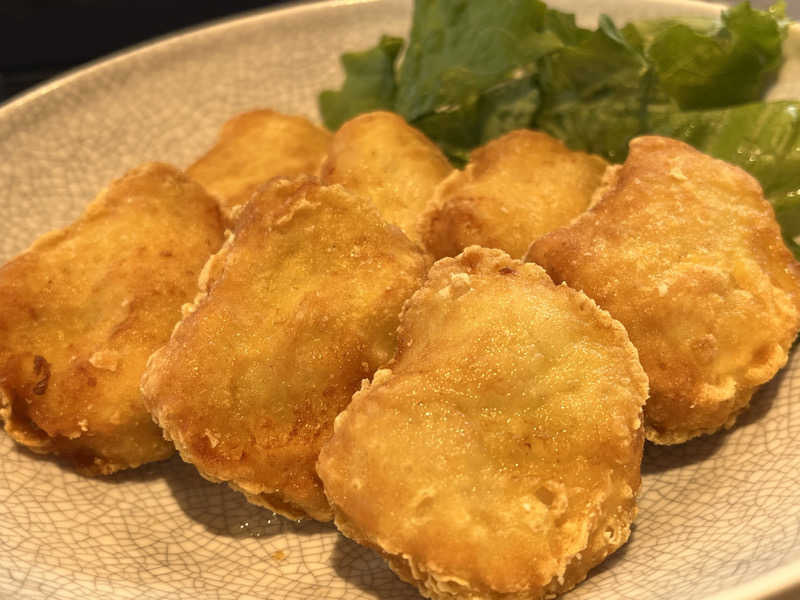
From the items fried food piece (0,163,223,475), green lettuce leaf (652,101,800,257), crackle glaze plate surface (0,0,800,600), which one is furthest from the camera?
green lettuce leaf (652,101,800,257)

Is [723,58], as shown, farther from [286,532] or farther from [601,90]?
[286,532]

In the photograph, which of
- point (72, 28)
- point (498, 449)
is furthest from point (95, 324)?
point (72, 28)

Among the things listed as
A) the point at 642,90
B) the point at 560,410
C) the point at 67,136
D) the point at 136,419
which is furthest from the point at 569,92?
the point at 67,136

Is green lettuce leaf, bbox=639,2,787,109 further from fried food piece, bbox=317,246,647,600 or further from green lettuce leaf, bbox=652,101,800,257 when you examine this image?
fried food piece, bbox=317,246,647,600

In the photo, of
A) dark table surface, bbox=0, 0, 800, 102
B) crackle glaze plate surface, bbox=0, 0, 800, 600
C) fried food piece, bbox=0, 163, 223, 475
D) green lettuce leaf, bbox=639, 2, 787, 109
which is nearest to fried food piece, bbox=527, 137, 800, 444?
crackle glaze plate surface, bbox=0, 0, 800, 600

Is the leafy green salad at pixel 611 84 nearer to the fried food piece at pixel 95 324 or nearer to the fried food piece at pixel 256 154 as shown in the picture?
the fried food piece at pixel 256 154
